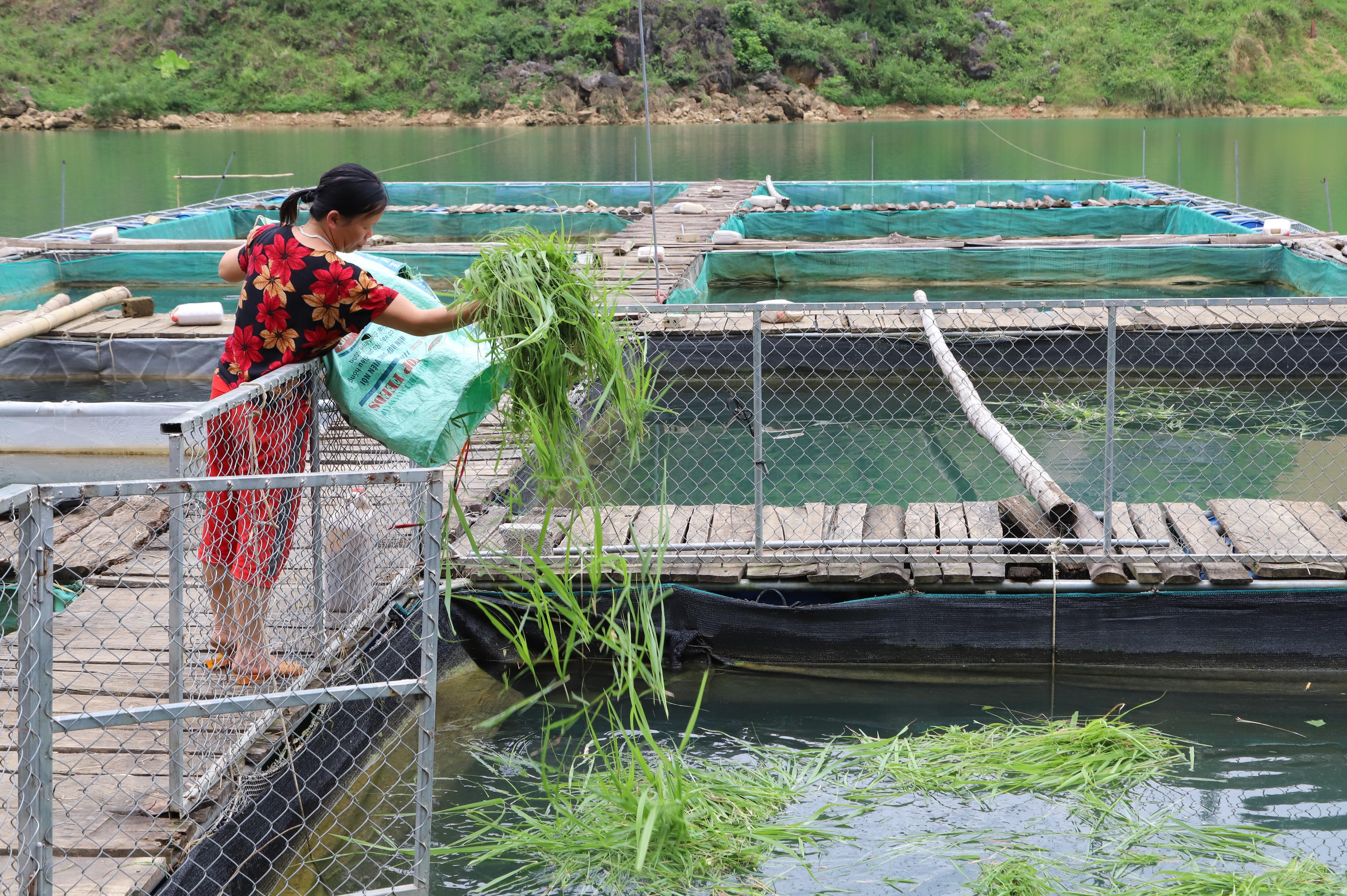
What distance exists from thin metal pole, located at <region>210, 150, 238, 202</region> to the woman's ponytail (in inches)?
368

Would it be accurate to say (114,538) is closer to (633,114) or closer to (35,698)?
(35,698)

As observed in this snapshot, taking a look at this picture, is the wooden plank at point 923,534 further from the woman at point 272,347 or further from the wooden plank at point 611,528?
the woman at point 272,347

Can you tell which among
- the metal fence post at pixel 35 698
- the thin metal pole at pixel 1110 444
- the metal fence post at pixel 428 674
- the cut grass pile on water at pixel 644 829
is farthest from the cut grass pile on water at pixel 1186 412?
the metal fence post at pixel 35 698

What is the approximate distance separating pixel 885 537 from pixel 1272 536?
1404mm

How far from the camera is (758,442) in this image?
12.9 ft

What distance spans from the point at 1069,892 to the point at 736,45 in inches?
1527

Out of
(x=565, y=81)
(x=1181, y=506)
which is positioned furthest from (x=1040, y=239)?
(x=565, y=81)

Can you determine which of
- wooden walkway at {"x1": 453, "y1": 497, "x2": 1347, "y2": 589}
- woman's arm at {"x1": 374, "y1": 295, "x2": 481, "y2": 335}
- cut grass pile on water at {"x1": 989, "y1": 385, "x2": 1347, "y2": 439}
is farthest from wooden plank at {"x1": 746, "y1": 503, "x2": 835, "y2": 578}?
cut grass pile on water at {"x1": 989, "y1": 385, "x2": 1347, "y2": 439}

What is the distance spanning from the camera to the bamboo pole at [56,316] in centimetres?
752

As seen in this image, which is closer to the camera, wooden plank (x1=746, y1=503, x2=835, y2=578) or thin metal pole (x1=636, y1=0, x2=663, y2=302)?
wooden plank (x1=746, y1=503, x2=835, y2=578)

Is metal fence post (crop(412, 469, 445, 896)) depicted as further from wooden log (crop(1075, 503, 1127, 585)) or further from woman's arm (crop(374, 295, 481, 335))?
wooden log (crop(1075, 503, 1127, 585))

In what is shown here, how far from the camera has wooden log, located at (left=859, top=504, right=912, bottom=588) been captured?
4012 millimetres

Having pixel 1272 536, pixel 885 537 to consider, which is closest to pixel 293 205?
pixel 885 537

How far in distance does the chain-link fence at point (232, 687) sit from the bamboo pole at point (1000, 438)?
2.11m
